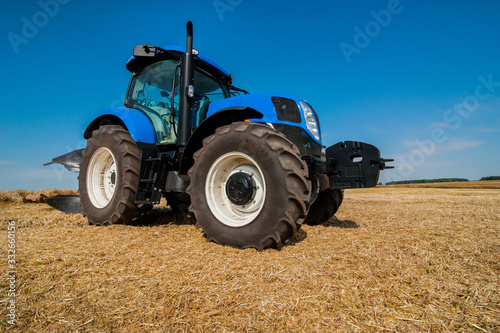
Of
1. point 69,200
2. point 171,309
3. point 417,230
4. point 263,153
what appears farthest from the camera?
point 69,200

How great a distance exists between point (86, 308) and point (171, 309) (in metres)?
0.49

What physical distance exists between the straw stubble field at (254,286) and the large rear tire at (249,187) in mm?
194

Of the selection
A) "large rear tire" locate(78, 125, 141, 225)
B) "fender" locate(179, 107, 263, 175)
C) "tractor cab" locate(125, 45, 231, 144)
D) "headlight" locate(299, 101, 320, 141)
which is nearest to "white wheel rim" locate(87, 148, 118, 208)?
"large rear tire" locate(78, 125, 141, 225)

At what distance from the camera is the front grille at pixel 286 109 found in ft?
11.1

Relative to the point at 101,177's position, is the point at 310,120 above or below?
above

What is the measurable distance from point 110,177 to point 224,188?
7.86 feet

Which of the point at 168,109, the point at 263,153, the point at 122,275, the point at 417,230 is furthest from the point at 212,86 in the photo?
the point at 417,230

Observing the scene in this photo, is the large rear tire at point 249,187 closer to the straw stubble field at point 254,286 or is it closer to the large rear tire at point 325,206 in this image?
the straw stubble field at point 254,286

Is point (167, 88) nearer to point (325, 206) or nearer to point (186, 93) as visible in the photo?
point (186, 93)

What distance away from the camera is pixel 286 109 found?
3.45 meters

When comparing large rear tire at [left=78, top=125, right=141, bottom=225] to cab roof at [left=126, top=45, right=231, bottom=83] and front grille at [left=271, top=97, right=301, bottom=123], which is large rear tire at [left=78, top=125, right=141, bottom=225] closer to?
cab roof at [left=126, top=45, right=231, bottom=83]

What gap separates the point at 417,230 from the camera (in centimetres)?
366

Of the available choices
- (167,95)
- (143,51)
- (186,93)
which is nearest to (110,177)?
(167,95)

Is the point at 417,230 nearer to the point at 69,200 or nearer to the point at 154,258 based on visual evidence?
the point at 154,258
